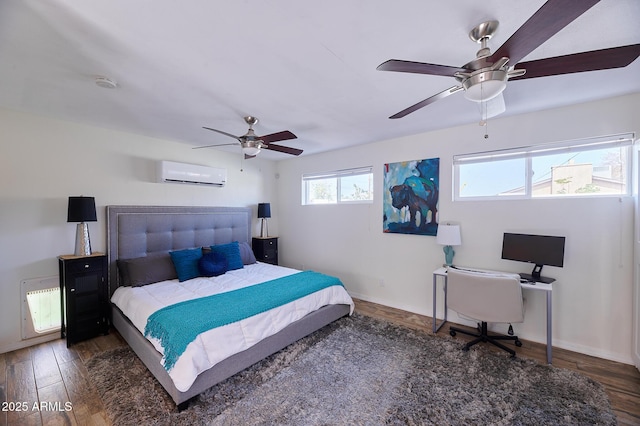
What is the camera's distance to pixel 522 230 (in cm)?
288

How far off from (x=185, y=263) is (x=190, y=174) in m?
1.35

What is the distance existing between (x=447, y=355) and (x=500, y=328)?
959mm

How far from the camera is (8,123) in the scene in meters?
2.64

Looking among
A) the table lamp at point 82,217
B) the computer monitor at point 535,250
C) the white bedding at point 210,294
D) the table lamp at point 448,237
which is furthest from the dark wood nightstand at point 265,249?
the computer monitor at point 535,250

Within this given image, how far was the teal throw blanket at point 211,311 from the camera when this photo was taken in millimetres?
1990

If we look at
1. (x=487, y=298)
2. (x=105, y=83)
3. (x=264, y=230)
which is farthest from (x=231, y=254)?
(x=487, y=298)

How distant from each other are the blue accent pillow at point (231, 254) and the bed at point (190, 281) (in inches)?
5.2

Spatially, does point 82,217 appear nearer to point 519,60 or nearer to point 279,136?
point 279,136

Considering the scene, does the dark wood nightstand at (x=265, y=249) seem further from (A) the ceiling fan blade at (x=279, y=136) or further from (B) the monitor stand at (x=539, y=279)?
(B) the monitor stand at (x=539, y=279)

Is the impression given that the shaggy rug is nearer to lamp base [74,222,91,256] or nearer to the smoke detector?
lamp base [74,222,91,256]

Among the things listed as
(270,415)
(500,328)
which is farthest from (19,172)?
(500,328)

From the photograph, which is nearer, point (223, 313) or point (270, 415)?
point (270, 415)

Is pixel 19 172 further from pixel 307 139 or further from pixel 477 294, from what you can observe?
pixel 477 294

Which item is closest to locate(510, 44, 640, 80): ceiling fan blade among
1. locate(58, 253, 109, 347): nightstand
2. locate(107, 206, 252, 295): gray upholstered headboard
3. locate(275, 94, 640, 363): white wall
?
locate(275, 94, 640, 363): white wall
